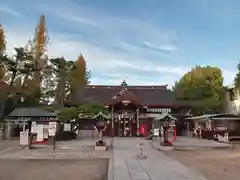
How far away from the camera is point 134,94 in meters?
46.9

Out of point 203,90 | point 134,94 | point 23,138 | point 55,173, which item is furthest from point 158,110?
point 55,173

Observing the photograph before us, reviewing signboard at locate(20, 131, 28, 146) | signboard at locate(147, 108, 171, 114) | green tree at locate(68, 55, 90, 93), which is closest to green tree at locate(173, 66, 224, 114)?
signboard at locate(147, 108, 171, 114)

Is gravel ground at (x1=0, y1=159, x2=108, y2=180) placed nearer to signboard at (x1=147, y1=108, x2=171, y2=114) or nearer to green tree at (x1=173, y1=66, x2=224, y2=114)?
signboard at (x1=147, y1=108, x2=171, y2=114)

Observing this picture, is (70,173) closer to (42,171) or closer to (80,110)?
(42,171)

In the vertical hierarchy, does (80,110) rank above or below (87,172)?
above

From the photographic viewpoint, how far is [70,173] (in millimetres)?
11227

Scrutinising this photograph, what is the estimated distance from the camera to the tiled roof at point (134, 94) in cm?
4794

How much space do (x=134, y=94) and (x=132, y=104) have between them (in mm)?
3437

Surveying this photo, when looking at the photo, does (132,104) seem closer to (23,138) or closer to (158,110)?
(158,110)

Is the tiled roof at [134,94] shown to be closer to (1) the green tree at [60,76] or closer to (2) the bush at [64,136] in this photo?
(1) the green tree at [60,76]

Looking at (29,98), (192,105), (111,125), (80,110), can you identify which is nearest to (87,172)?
(80,110)

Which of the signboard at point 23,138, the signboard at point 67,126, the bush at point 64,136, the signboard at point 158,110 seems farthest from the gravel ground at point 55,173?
the signboard at point 158,110

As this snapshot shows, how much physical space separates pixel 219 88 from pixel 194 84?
3787 millimetres

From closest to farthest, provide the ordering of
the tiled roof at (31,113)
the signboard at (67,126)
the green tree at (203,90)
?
the tiled roof at (31,113), the signboard at (67,126), the green tree at (203,90)
